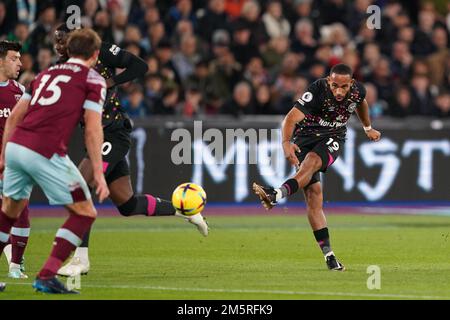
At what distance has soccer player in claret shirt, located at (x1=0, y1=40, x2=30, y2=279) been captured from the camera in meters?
10.9

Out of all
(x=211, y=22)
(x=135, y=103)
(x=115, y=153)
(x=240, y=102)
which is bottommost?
(x=115, y=153)

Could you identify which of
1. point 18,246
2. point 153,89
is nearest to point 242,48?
point 153,89

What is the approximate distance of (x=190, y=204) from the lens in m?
11.8

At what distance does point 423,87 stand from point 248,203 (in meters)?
4.64

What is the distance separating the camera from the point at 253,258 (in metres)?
12.8

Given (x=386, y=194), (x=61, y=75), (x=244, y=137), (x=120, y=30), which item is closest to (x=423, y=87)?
(x=386, y=194)

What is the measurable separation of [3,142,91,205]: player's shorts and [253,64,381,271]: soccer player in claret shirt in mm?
2744

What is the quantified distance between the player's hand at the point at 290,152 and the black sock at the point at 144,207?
4.21ft

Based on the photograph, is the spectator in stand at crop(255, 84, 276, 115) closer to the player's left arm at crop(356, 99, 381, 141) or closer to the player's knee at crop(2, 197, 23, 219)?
the player's left arm at crop(356, 99, 381, 141)

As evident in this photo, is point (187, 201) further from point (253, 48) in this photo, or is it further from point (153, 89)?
point (253, 48)

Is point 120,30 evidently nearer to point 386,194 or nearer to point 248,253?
point 386,194

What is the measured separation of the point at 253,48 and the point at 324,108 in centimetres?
985

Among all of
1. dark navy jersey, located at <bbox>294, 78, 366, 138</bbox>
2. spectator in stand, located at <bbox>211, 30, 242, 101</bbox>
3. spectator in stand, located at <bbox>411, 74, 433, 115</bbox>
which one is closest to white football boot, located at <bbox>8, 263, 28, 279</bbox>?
dark navy jersey, located at <bbox>294, 78, 366, 138</bbox>
